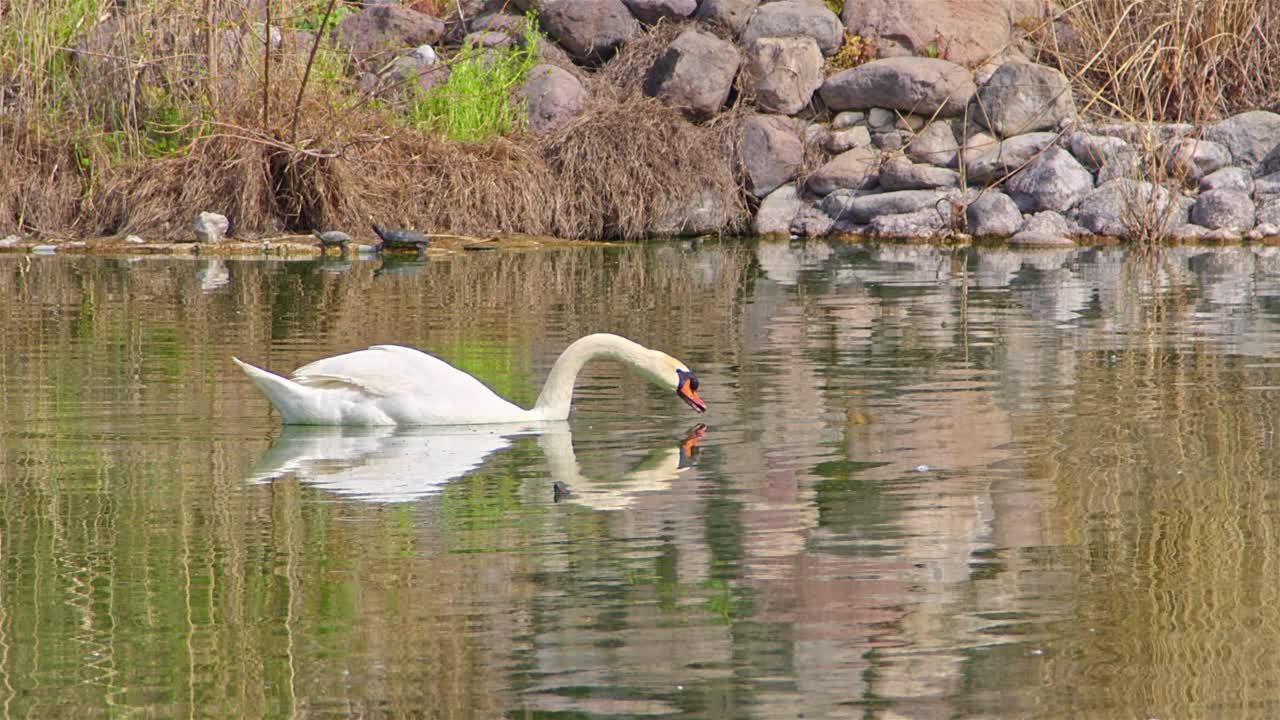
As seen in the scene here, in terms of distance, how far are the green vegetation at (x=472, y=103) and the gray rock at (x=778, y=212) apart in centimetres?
298

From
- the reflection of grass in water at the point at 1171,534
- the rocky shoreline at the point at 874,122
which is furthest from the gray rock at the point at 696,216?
the reflection of grass in water at the point at 1171,534

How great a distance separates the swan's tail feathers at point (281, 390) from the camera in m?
8.05

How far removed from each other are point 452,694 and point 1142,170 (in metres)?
17.5

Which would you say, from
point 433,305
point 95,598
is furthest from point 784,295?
point 95,598

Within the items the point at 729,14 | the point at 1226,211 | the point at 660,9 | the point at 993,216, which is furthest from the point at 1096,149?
the point at 660,9

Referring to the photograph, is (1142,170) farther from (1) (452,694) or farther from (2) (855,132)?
(1) (452,694)

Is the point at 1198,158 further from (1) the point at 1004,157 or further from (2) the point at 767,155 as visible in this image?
(2) the point at 767,155

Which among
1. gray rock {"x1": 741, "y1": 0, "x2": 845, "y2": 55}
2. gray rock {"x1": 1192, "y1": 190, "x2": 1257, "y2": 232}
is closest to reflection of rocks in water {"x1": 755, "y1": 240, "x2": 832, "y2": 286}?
gray rock {"x1": 741, "y1": 0, "x2": 845, "y2": 55}

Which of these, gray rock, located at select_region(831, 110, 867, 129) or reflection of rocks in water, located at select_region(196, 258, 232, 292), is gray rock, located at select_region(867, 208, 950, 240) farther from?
reflection of rocks in water, located at select_region(196, 258, 232, 292)

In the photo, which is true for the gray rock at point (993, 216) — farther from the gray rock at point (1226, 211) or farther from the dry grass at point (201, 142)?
the dry grass at point (201, 142)

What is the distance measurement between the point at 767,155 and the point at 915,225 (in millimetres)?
2210

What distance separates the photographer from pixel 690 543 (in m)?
5.88

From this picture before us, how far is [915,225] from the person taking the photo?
2138 cm

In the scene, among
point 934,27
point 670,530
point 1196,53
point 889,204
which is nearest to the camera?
point 670,530
